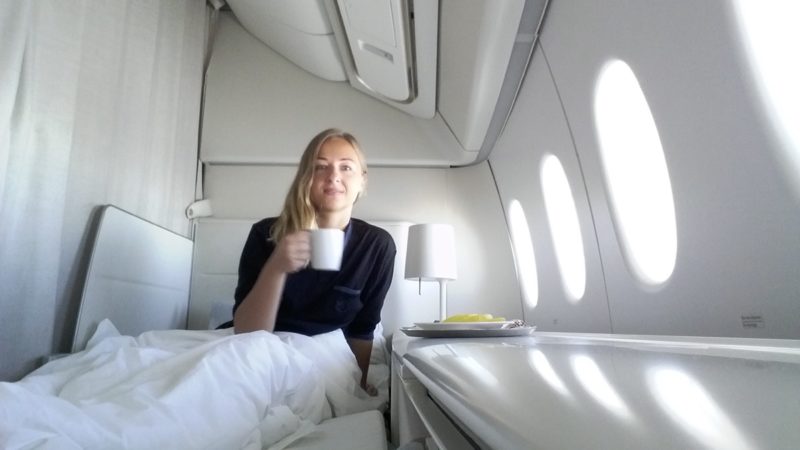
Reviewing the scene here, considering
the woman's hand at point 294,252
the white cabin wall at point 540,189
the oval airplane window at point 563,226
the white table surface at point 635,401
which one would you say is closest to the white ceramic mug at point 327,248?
the woman's hand at point 294,252

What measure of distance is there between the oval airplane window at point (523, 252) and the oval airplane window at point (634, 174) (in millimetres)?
1024

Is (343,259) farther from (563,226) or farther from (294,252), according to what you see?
(563,226)

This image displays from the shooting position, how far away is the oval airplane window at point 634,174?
133cm

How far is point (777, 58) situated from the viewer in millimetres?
797

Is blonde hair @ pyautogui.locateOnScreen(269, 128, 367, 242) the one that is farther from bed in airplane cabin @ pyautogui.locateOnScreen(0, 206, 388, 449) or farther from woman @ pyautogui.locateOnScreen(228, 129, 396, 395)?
bed in airplane cabin @ pyautogui.locateOnScreen(0, 206, 388, 449)

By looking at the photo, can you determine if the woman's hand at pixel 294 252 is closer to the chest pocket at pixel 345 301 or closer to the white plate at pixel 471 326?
the chest pocket at pixel 345 301

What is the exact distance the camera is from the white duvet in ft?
2.39

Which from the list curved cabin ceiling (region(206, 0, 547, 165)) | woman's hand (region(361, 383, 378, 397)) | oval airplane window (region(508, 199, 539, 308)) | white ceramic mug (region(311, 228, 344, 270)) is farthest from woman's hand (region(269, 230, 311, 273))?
oval airplane window (region(508, 199, 539, 308))

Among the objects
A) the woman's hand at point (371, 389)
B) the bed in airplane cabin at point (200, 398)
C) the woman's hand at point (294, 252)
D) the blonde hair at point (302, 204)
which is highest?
the blonde hair at point (302, 204)

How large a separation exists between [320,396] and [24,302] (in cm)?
125

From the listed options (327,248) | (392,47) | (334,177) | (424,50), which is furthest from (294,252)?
(392,47)

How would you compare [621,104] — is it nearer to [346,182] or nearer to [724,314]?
[724,314]

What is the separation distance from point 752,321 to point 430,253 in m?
1.78

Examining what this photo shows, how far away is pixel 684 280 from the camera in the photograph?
1.07 meters
